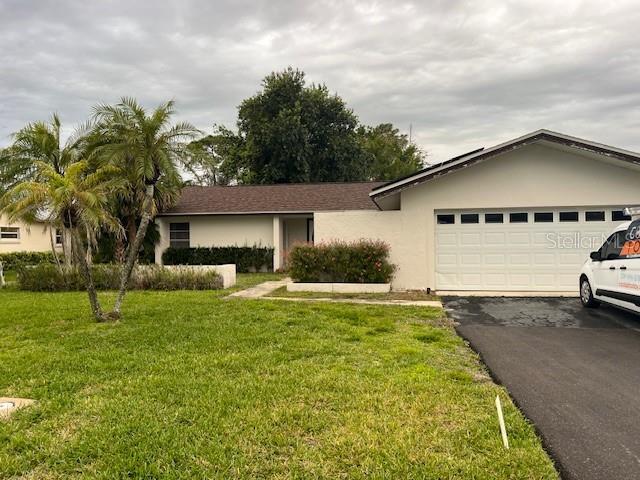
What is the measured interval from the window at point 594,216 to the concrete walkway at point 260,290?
906 cm

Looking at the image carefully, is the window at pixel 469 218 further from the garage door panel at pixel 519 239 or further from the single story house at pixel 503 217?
the garage door panel at pixel 519 239

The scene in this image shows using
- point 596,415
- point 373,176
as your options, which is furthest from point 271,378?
point 373,176

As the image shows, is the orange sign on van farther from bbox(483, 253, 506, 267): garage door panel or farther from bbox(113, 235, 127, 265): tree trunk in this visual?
bbox(113, 235, 127, 265): tree trunk

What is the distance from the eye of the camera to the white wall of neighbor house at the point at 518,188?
40.2ft

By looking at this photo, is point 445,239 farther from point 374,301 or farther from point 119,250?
point 119,250

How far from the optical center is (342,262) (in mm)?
13258

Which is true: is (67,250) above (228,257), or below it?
above

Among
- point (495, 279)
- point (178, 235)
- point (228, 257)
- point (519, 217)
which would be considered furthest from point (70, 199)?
point (178, 235)

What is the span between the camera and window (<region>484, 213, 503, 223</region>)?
12.9 m

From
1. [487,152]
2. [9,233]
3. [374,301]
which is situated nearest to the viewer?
[374,301]

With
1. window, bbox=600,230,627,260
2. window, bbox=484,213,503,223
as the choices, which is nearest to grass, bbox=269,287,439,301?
window, bbox=484,213,503,223

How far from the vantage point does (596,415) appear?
14.0 ft

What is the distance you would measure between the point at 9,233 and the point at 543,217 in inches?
1029

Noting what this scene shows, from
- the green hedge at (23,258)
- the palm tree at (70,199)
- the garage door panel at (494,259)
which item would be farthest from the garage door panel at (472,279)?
the green hedge at (23,258)
